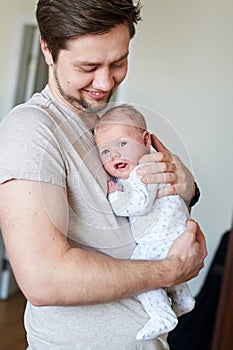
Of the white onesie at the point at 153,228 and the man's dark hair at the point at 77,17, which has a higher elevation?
the man's dark hair at the point at 77,17

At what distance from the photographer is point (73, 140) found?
2.73 ft

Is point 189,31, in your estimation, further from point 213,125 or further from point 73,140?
point 73,140

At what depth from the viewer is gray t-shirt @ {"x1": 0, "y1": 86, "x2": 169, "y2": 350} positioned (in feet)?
2.53

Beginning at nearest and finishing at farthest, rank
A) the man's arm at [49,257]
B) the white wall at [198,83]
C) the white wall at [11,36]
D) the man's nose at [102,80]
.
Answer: the man's arm at [49,257] < the man's nose at [102,80] < the white wall at [198,83] < the white wall at [11,36]

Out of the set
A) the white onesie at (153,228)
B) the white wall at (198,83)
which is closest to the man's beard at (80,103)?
the white onesie at (153,228)

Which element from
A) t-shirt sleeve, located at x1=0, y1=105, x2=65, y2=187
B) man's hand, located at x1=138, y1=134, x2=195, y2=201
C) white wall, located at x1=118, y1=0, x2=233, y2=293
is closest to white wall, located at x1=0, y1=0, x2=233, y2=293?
white wall, located at x1=118, y1=0, x2=233, y2=293

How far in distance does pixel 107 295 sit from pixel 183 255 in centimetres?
13

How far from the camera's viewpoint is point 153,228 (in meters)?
0.89

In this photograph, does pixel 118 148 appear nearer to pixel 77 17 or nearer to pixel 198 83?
pixel 77 17

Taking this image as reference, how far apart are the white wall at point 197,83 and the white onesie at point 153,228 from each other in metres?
0.93

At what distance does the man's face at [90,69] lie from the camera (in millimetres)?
817

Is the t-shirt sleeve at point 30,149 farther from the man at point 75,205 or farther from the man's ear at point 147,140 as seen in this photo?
the man's ear at point 147,140

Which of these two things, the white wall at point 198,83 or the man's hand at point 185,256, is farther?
the white wall at point 198,83

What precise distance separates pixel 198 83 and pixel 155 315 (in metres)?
1.22
